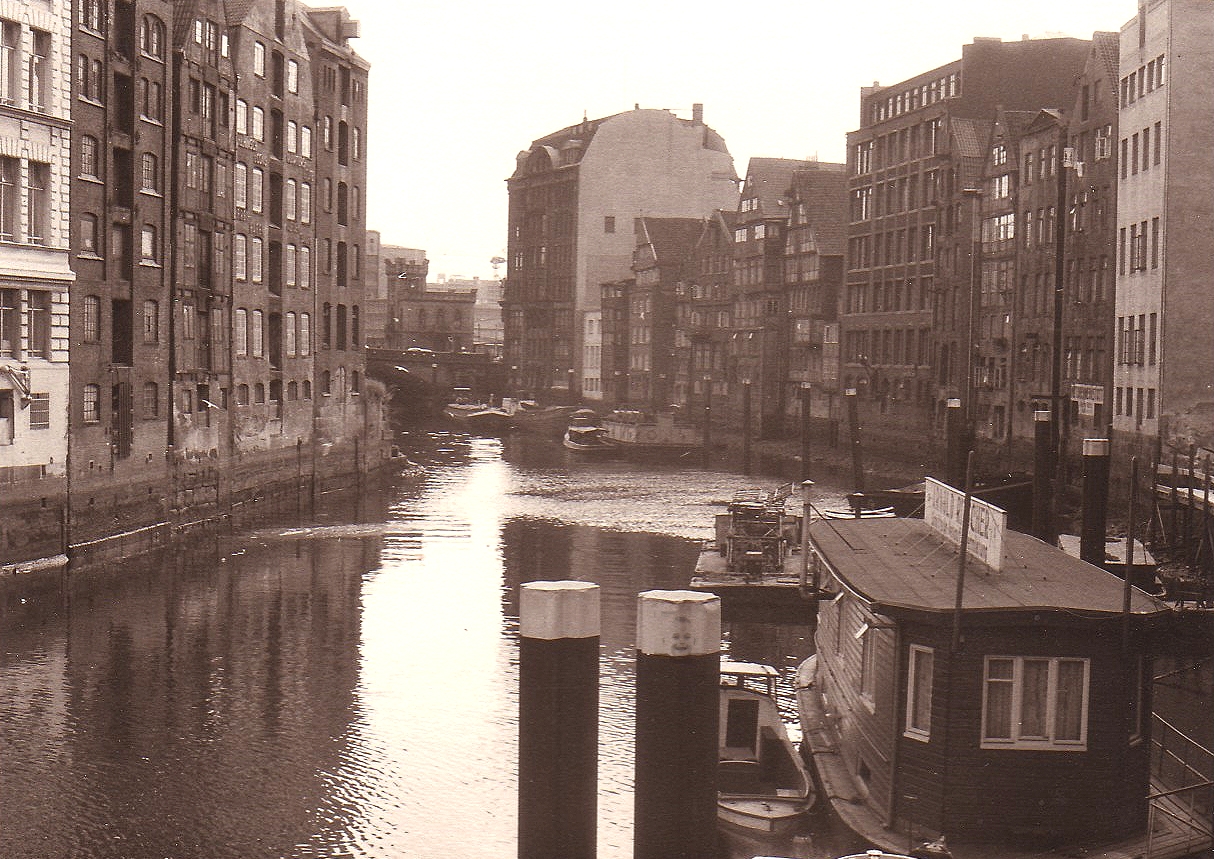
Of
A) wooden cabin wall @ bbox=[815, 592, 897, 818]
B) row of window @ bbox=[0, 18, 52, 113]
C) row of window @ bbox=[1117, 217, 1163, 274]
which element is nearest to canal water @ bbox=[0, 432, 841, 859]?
wooden cabin wall @ bbox=[815, 592, 897, 818]

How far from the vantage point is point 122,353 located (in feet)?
154

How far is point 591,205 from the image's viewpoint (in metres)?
128

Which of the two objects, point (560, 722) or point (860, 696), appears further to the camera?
point (860, 696)

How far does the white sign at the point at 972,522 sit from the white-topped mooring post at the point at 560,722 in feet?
22.2

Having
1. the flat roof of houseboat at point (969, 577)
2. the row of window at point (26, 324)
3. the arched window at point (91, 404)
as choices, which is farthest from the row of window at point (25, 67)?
the flat roof of houseboat at point (969, 577)

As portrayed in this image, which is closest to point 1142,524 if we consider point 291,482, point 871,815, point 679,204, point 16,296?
point 871,815

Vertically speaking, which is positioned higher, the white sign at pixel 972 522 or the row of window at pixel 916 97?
the row of window at pixel 916 97

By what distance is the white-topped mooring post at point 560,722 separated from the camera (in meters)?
10.5

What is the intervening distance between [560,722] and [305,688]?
60.6 feet

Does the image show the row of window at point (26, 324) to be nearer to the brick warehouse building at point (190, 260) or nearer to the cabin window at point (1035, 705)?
the brick warehouse building at point (190, 260)

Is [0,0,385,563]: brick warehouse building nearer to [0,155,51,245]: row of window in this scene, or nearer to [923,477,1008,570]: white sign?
[0,155,51,245]: row of window

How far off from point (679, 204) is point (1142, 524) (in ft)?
291

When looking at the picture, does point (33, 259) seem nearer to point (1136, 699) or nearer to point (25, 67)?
point (25, 67)

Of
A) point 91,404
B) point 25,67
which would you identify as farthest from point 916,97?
point 25,67
